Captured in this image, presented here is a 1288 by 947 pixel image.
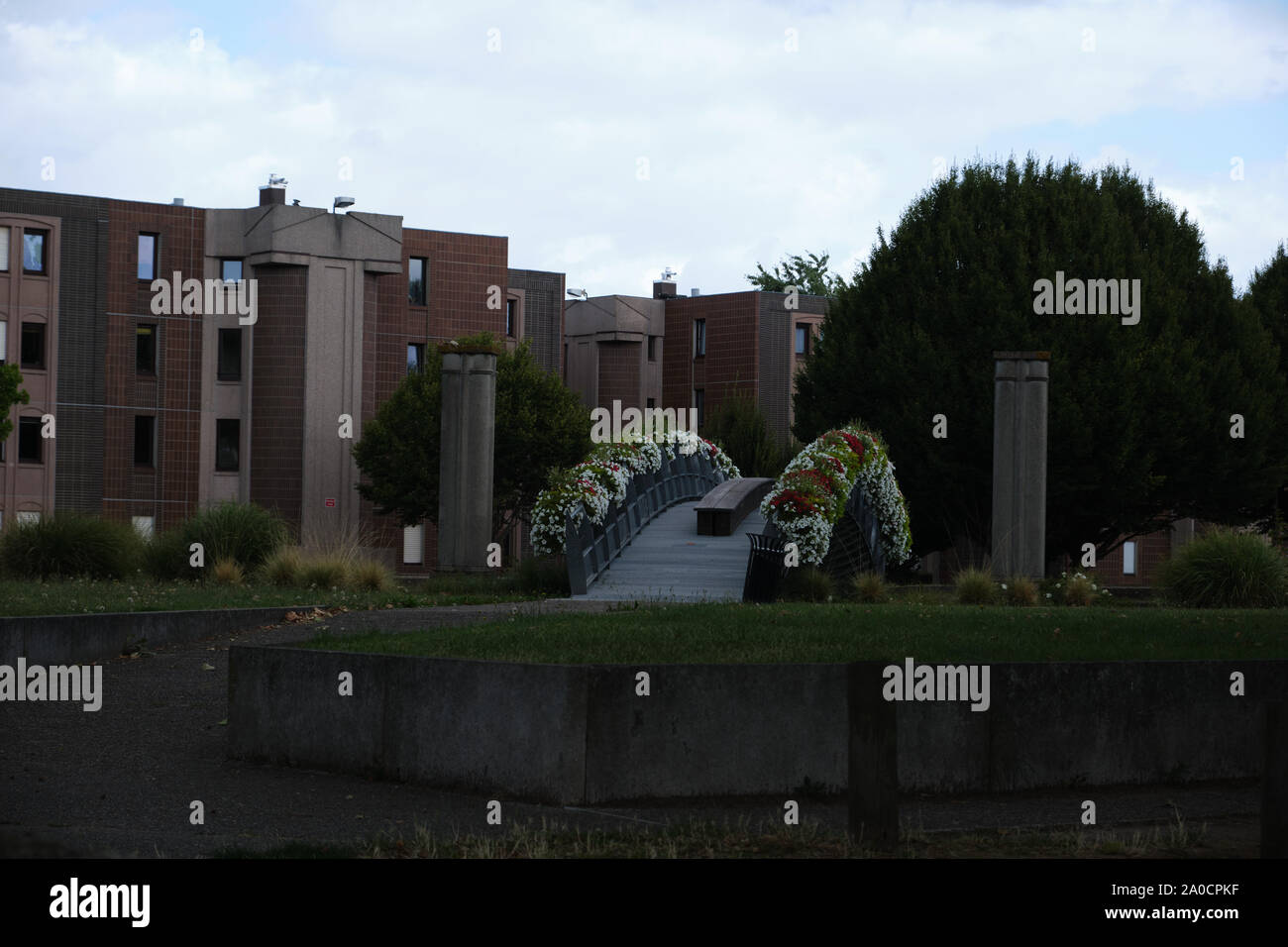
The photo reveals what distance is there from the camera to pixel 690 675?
10406 millimetres

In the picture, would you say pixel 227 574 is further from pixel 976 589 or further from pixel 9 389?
pixel 9 389

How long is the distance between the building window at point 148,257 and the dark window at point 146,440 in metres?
4.65

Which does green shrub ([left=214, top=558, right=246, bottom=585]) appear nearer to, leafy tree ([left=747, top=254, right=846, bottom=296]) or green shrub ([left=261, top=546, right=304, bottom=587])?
green shrub ([left=261, top=546, right=304, bottom=587])

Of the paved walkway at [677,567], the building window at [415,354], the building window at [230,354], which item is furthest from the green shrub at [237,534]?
the building window at [415,354]

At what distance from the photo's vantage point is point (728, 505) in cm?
2886

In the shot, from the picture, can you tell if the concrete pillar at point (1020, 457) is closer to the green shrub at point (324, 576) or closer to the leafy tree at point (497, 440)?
the green shrub at point (324, 576)

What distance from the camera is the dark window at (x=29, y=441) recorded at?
53.6 m

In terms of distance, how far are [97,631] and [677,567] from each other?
10.9 metres

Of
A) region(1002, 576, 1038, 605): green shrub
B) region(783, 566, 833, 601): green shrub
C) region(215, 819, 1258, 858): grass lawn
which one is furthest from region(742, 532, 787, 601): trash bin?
region(215, 819, 1258, 858): grass lawn
